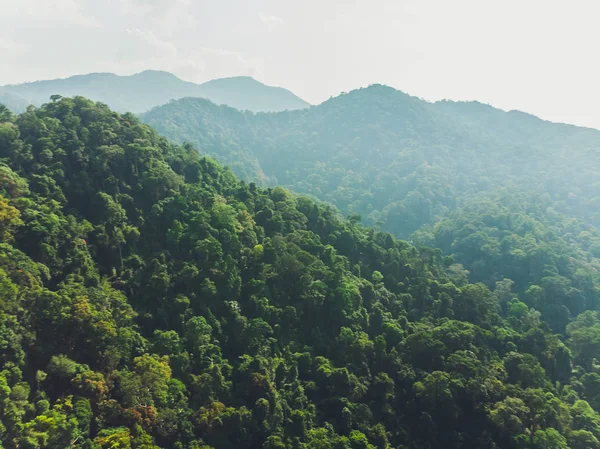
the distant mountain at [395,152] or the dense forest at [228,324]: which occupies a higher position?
the distant mountain at [395,152]

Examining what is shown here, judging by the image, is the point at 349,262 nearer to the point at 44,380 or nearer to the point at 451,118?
the point at 44,380

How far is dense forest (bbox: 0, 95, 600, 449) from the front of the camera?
825 inches

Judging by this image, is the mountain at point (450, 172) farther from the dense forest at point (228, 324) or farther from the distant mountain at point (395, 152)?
the dense forest at point (228, 324)

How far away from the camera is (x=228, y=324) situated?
28.7 meters

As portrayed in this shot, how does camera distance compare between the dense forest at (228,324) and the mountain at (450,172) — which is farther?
the mountain at (450,172)

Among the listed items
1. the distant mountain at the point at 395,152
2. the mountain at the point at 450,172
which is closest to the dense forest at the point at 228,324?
the mountain at the point at 450,172

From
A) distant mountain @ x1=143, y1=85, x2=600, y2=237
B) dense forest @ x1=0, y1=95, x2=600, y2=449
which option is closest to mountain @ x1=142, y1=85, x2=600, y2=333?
distant mountain @ x1=143, y1=85, x2=600, y2=237

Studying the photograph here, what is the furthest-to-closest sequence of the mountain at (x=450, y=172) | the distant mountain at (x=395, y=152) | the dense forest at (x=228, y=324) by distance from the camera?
the distant mountain at (x=395, y=152) < the mountain at (x=450, y=172) < the dense forest at (x=228, y=324)

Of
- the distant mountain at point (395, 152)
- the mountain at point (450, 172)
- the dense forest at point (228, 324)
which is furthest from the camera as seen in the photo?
the distant mountain at point (395, 152)

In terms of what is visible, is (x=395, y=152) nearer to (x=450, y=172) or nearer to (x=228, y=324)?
(x=450, y=172)

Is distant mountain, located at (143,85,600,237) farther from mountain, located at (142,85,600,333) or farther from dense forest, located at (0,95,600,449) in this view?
dense forest, located at (0,95,600,449)

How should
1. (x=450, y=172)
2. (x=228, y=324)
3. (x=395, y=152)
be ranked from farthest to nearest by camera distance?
(x=395, y=152) → (x=450, y=172) → (x=228, y=324)

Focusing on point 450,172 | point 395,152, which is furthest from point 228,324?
point 395,152

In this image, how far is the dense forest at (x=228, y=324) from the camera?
2095 centimetres
